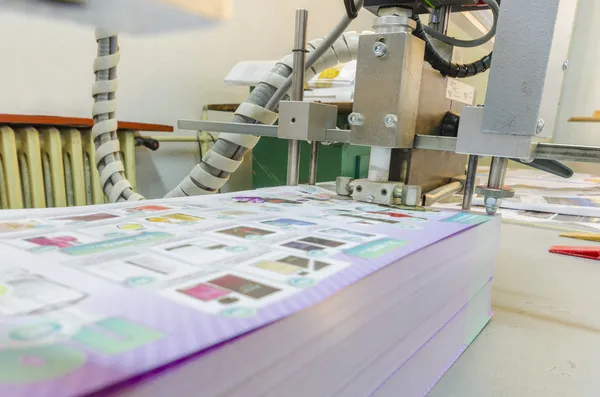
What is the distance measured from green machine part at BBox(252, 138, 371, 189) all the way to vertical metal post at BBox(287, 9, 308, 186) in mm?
631

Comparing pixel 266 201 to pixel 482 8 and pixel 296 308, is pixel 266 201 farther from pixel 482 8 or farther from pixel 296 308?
pixel 482 8

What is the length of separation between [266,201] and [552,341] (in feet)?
1.31

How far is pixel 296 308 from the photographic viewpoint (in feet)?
0.72

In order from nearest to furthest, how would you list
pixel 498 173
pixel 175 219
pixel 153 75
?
1. pixel 175 219
2. pixel 498 173
3. pixel 153 75

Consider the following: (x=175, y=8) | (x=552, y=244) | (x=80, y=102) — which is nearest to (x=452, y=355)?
(x=175, y=8)

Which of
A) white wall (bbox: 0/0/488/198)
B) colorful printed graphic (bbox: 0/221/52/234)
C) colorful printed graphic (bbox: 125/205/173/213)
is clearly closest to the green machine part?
white wall (bbox: 0/0/488/198)

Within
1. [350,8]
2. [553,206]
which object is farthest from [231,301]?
[553,206]

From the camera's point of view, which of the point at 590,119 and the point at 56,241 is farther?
the point at 590,119

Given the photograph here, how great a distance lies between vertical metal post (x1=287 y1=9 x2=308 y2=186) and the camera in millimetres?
817

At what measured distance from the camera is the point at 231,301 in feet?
0.73

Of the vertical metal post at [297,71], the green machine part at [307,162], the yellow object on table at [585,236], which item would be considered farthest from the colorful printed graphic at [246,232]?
the green machine part at [307,162]

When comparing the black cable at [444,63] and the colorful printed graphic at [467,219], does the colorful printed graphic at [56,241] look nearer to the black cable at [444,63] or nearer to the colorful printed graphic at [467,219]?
the colorful printed graphic at [467,219]

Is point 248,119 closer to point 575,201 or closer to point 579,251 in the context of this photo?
point 579,251

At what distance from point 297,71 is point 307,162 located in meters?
0.85
